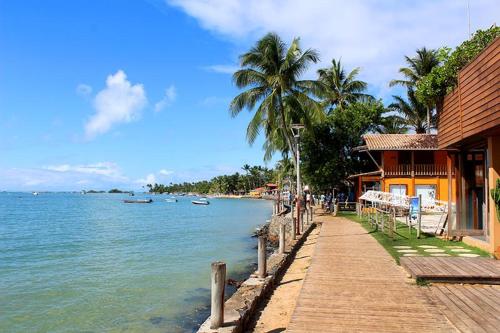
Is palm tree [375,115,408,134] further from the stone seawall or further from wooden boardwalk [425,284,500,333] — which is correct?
wooden boardwalk [425,284,500,333]

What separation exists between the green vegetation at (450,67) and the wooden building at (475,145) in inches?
15.6

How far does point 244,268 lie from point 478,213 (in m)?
7.97

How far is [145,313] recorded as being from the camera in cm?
1035

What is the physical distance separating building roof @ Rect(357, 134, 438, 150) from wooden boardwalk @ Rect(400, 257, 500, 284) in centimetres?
2350

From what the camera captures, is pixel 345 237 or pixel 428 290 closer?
pixel 428 290

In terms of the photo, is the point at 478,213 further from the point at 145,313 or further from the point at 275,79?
the point at 275,79

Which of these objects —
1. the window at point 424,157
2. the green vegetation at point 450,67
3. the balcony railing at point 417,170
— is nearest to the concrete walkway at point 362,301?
the green vegetation at point 450,67

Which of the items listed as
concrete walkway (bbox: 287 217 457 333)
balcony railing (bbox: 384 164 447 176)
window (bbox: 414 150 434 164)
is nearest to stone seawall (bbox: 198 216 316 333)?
concrete walkway (bbox: 287 217 457 333)

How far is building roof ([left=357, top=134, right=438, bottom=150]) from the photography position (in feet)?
105

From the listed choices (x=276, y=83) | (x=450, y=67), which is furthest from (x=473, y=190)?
(x=276, y=83)

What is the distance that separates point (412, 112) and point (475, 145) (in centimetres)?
3180

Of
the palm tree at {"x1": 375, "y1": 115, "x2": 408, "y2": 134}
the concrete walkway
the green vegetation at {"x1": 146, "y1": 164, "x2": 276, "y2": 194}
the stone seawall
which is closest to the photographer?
the concrete walkway

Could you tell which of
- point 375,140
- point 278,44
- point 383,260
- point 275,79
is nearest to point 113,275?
point 383,260

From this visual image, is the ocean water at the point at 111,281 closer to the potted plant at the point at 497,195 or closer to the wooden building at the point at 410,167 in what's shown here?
the potted plant at the point at 497,195
